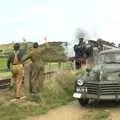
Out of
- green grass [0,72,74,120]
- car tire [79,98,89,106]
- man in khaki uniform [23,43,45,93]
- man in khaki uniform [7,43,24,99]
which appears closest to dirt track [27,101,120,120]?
car tire [79,98,89,106]

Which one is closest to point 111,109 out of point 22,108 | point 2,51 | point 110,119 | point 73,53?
point 110,119

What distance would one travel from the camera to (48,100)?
1492cm

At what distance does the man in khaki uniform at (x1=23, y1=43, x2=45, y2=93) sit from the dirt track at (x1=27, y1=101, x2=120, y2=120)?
137cm

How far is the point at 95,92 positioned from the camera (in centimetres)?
1391

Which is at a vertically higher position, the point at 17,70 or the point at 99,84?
the point at 17,70

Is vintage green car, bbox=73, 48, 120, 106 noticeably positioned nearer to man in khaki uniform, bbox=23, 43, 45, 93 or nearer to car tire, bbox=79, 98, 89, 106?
car tire, bbox=79, 98, 89, 106

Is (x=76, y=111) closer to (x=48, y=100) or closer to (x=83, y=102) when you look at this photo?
(x=83, y=102)

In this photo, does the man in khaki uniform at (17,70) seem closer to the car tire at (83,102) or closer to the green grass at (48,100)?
the green grass at (48,100)

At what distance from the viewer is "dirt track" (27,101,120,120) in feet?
41.8

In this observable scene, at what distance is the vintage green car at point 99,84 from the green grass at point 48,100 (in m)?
0.92

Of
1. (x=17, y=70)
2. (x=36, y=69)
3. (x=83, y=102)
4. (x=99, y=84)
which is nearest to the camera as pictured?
(x=99, y=84)

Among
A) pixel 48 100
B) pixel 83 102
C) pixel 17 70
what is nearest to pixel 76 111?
pixel 83 102

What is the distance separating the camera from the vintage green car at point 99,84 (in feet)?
45.1

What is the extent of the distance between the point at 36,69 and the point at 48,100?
1.27 metres
